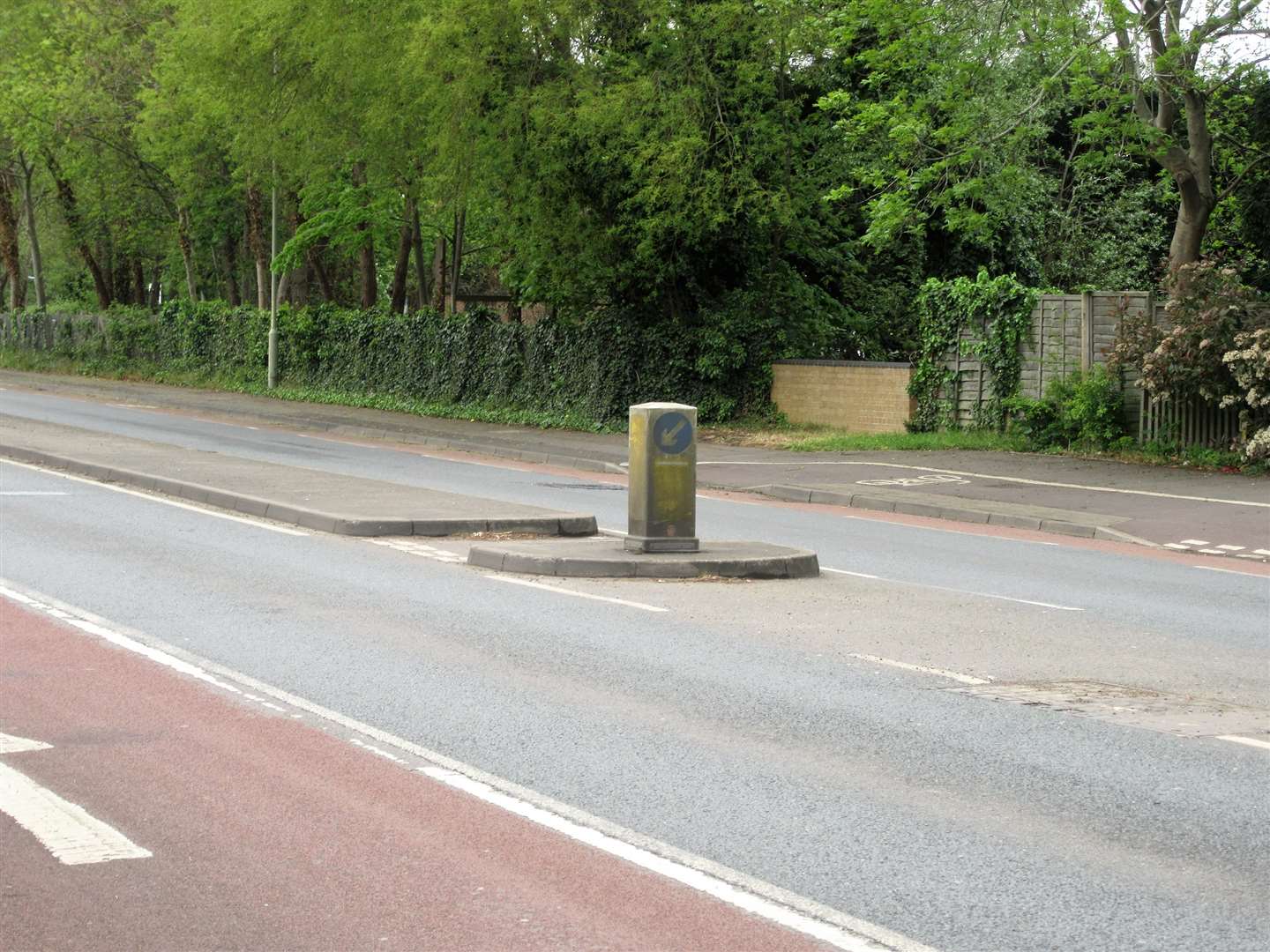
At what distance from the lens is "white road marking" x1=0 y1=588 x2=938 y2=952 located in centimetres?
493

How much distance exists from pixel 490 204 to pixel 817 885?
2867 cm

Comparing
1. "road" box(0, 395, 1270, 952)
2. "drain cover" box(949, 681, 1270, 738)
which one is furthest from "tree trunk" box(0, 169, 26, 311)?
"drain cover" box(949, 681, 1270, 738)

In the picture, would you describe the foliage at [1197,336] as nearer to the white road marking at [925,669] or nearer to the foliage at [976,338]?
the foliage at [976,338]

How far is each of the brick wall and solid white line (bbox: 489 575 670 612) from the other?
17047mm

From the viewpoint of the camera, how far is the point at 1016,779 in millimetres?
6812

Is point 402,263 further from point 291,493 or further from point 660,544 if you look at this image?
point 660,544

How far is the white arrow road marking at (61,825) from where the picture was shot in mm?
5562

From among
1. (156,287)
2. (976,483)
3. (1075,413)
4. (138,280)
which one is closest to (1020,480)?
(976,483)

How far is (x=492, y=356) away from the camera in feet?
116

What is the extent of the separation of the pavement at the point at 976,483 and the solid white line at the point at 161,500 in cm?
798

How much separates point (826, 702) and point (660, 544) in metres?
5.12

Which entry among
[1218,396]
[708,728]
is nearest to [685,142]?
[1218,396]

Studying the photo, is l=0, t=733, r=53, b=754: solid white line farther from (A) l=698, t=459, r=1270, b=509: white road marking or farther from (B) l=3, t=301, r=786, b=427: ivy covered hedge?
(B) l=3, t=301, r=786, b=427: ivy covered hedge

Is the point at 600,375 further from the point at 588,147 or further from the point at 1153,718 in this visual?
the point at 1153,718
